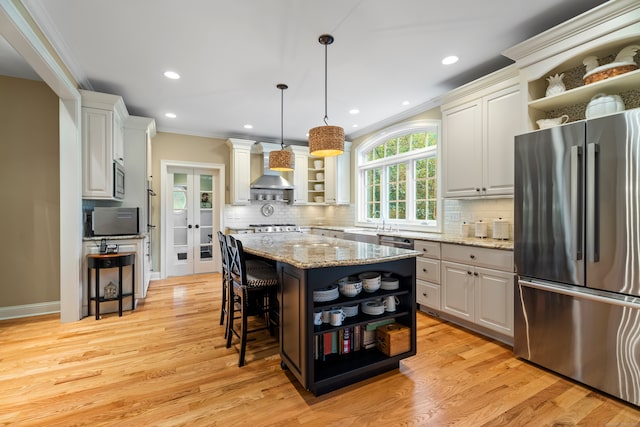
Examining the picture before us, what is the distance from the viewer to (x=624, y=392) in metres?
1.82

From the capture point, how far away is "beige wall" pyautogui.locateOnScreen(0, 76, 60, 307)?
129 inches

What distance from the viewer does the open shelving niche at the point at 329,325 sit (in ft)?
5.98

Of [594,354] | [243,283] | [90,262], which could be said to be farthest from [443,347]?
[90,262]

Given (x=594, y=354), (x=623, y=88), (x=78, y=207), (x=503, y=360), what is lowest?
(x=503, y=360)

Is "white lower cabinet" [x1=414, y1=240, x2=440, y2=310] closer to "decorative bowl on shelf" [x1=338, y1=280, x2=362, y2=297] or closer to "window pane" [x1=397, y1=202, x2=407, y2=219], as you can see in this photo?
"window pane" [x1=397, y1=202, x2=407, y2=219]

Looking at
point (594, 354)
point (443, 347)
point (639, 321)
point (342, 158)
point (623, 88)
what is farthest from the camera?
point (342, 158)

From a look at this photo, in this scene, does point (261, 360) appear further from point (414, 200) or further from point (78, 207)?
point (414, 200)

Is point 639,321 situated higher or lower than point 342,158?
lower

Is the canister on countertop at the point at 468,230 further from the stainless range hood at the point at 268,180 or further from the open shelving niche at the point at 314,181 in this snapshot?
the stainless range hood at the point at 268,180

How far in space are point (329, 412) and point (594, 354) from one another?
184 cm

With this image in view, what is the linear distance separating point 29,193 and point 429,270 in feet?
15.6

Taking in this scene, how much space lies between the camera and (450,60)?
2930 millimetres

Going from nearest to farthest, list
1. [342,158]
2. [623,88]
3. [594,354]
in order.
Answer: [594,354], [623,88], [342,158]

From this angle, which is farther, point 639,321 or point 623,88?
point 623,88
